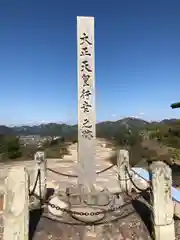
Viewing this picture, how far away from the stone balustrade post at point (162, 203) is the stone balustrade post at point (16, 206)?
8.17 feet

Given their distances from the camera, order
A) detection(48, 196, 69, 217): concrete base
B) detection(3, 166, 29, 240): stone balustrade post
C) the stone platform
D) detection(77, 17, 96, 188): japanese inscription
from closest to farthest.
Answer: detection(3, 166, 29, 240): stone balustrade post
the stone platform
detection(48, 196, 69, 217): concrete base
detection(77, 17, 96, 188): japanese inscription

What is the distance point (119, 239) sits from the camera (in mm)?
4836

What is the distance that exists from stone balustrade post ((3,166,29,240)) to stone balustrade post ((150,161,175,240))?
249cm

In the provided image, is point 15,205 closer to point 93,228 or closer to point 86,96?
point 93,228

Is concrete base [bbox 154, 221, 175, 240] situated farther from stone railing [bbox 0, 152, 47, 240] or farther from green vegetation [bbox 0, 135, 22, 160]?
green vegetation [bbox 0, 135, 22, 160]

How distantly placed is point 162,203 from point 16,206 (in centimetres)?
280

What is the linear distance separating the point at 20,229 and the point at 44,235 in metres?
0.99

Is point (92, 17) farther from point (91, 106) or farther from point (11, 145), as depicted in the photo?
point (11, 145)

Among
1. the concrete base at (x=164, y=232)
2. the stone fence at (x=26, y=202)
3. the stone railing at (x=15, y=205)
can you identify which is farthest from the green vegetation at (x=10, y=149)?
the concrete base at (x=164, y=232)

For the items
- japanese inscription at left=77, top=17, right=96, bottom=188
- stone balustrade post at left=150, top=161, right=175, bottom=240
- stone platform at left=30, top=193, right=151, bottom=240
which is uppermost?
japanese inscription at left=77, top=17, right=96, bottom=188

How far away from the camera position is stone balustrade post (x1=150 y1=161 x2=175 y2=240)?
4.61 metres

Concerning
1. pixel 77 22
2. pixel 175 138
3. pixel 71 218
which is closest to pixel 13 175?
pixel 71 218

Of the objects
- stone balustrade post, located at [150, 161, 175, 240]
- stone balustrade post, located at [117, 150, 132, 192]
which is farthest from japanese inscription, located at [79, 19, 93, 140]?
stone balustrade post, located at [150, 161, 175, 240]

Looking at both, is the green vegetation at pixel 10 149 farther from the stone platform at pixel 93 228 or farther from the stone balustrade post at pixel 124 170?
the stone platform at pixel 93 228
